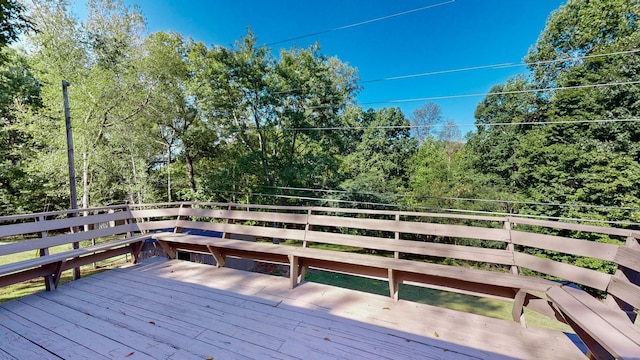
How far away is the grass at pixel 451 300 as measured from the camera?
6.58m

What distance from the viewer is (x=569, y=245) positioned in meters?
2.02

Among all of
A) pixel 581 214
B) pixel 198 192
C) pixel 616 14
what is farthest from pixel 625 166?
pixel 198 192

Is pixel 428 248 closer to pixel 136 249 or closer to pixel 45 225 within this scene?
pixel 136 249

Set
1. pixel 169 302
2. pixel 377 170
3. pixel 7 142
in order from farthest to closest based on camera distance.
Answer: pixel 377 170
pixel 7 142
pixel 169 302

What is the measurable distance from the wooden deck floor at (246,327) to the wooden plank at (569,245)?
2.23 feet

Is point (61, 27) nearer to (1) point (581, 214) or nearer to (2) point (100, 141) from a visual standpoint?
(2) point (100, 141)

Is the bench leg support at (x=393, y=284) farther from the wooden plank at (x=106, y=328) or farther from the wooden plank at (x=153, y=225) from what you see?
the wooden plank at (x=153, y=225)

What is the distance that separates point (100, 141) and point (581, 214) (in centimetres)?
1968

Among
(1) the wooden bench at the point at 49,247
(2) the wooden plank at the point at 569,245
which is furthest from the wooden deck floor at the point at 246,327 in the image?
(2) the wooden plank at the point at 569,245

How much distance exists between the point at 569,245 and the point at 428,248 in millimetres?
1079

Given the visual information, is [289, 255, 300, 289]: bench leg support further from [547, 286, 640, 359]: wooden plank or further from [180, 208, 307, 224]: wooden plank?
[547, 286, 640, 359]: wooden plank

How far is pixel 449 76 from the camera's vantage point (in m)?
11.6

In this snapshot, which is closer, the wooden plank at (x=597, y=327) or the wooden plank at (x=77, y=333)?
the wooden plank at (x=597, y=327)

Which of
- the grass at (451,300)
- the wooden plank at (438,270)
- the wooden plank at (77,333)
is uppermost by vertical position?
the wooden plank at (438,270)
